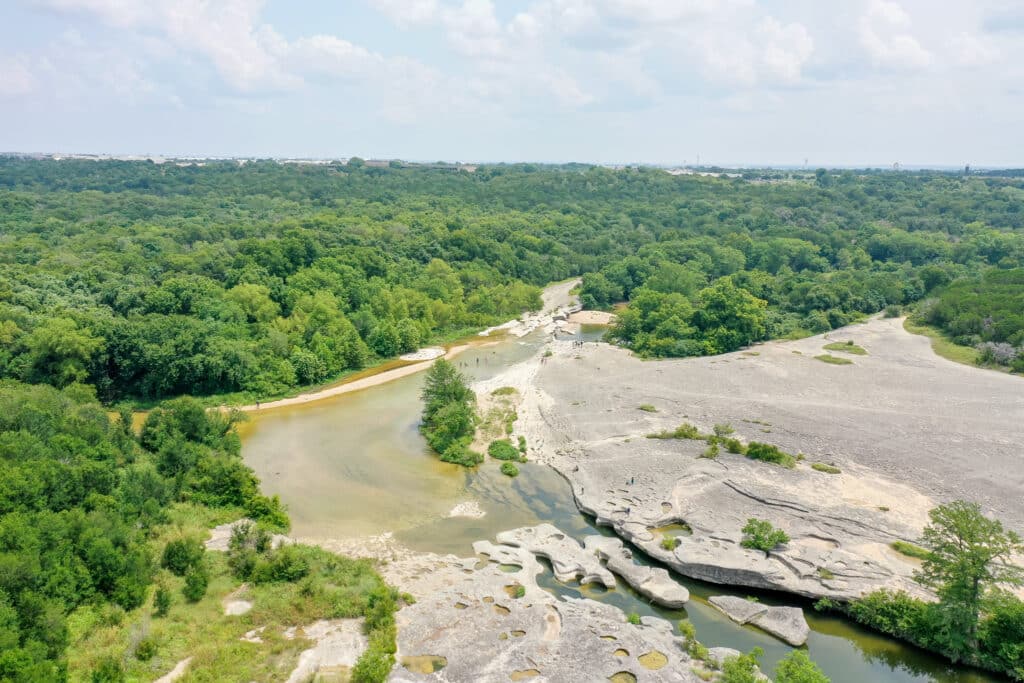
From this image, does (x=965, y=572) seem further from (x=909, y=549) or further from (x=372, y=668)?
(x=372, y=668)

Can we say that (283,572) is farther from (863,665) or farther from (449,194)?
(449,194)

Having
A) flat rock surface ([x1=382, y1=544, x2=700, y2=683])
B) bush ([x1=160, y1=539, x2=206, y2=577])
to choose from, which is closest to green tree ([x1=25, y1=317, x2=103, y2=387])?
bush ([x1=160, y1=539, x2=206, y2=577])

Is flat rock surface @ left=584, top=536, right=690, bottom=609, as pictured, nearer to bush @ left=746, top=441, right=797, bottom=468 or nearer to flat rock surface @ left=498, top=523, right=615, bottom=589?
flat rock surface @ left=498, top=523, right=615, bottom=589

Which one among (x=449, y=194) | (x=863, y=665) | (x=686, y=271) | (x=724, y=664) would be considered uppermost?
(x=449, y=194)

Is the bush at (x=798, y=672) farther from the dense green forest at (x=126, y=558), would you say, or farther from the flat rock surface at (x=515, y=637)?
the dense green forest at (x=126, y=558)

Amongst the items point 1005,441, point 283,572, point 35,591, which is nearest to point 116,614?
point 35,591

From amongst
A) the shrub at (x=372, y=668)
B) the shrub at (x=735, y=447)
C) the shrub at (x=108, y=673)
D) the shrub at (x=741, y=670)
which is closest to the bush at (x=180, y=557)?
the shrub at (x=108, y=673)

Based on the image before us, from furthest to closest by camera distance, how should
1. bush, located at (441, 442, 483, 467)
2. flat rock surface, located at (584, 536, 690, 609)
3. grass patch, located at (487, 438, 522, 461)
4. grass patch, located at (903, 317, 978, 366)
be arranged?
grass patch, located at (903, 317, 978, 366), grass patch, located at (487, 438, 522, 461), bush, located at (441, 442, 483, 467), flat rock surface, located at (584, 536, 690, 609)
